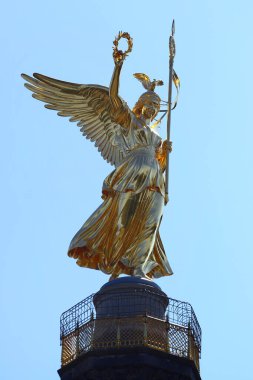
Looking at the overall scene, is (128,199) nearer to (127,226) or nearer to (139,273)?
(127,226)

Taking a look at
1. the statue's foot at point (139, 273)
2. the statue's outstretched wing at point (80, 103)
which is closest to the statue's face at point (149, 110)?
the statue's outstretched wing at point (80, 103)

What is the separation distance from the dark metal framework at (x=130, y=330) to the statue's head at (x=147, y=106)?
5.69 metres

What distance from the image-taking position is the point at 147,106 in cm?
4444

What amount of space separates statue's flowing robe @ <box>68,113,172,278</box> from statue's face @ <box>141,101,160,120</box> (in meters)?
1.36

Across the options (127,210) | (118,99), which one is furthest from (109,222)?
(118,99)

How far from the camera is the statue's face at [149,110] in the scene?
146ft

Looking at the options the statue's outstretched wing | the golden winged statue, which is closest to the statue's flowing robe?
the golden winged statue

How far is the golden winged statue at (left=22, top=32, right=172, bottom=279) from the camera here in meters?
42.5

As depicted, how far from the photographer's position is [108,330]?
39.6 metres

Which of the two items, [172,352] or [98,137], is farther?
[98,137]

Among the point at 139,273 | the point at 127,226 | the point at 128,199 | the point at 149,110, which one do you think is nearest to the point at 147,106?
the point at 149,110

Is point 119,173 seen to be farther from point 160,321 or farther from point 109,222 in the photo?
point 160,321

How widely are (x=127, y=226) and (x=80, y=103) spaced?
175 inches

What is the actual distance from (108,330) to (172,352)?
1.47 meters
